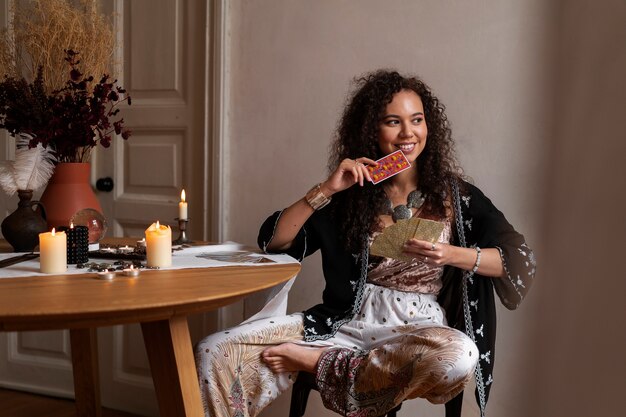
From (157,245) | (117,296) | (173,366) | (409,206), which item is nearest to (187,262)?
(157,245)

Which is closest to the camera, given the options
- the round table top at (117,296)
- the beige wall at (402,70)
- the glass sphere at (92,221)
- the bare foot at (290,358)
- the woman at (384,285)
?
the round table top at (117,296)

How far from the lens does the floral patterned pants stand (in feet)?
6.00

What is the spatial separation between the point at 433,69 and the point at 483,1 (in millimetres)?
299

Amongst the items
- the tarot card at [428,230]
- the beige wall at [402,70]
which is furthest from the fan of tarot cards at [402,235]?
the beige wall at [402,70]

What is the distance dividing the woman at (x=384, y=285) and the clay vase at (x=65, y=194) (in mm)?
579

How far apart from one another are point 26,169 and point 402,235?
1.12 m

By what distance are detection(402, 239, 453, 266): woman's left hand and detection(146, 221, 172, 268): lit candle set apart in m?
0.68

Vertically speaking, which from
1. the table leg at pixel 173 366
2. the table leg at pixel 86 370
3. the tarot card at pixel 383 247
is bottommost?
the table leg at pixel 86 370

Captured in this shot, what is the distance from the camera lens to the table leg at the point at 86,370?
252cm

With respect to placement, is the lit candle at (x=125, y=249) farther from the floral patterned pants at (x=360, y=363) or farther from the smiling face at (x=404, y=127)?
the smiling face at (x=404, y=127)

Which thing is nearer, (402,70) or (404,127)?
(404,127)

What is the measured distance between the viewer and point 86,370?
2.56 meters

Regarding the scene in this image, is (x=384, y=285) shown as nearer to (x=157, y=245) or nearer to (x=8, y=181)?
(x=157, y=245)

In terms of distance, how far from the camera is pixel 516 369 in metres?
2.59
